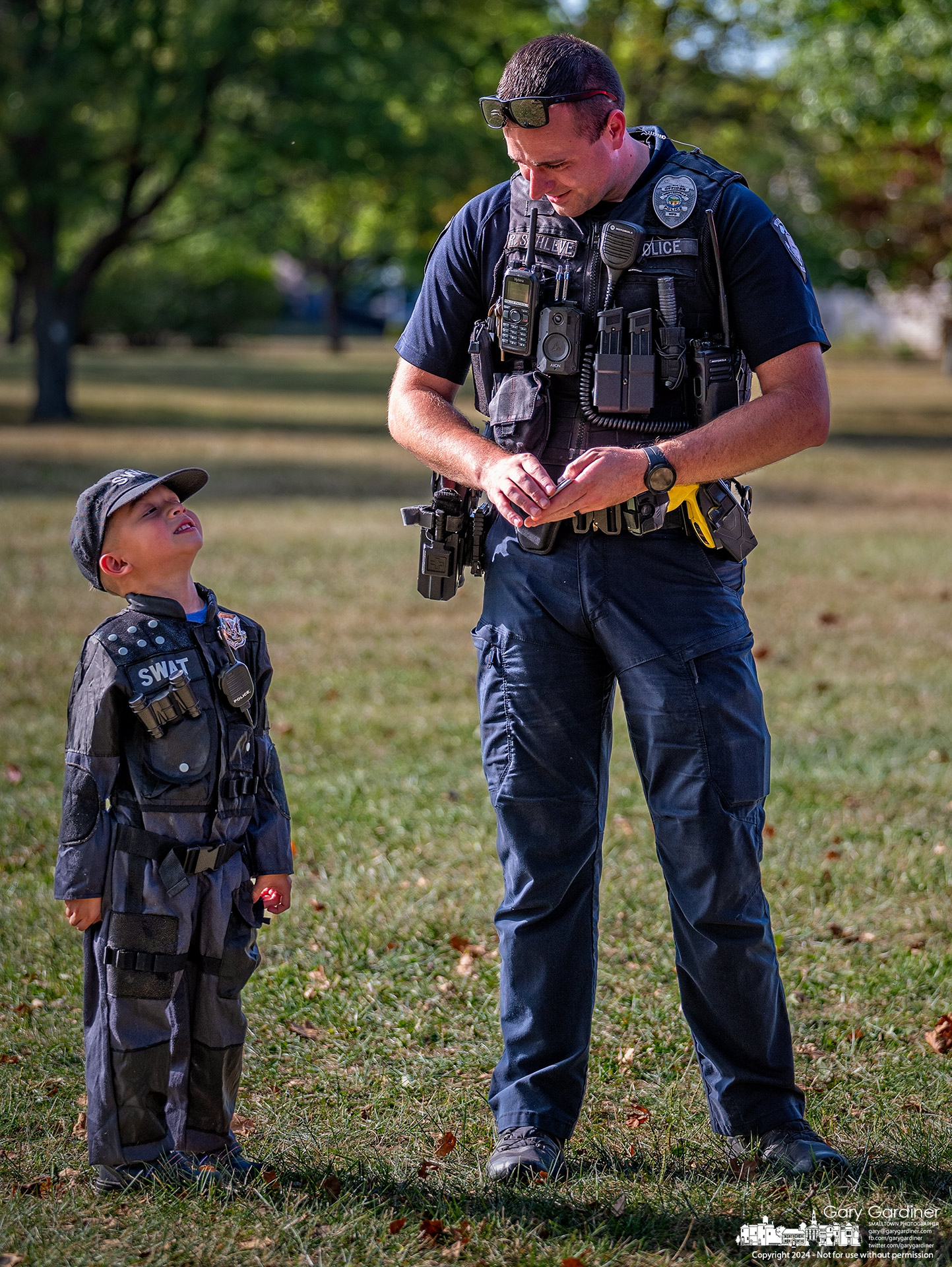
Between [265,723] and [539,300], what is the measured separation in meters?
1.20

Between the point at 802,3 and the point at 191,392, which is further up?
the point at 802,3

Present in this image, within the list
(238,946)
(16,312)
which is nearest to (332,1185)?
(238,946)

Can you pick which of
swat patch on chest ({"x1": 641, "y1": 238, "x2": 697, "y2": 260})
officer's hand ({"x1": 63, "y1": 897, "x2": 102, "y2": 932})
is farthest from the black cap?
swat patch on chest ({"x1": 641, "y1": 238, "x2": 697, "y2": 260})

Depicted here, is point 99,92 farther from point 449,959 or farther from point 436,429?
point 436,429

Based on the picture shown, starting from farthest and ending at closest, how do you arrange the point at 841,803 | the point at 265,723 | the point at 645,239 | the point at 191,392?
1. the point at 191,392
2. the point at 841,803
3. the point at 265,723
4. the point at 645,239

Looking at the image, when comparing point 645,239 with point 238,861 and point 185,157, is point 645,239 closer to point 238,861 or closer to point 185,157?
point 238,861

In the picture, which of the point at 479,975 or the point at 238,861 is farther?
the point at 479,975

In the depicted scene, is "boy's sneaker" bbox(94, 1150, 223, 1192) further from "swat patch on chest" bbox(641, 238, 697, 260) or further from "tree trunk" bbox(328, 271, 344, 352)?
"tree trunk" bbox(328, 271, 344, 352)

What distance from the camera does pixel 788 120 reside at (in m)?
32.0

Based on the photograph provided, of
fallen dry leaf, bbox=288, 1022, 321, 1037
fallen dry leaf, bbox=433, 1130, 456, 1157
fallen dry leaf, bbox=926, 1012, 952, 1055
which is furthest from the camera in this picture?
fallen dry leaf, bbox=288, 1022, 321, 1037

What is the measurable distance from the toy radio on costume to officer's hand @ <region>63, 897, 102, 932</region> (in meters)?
1.27

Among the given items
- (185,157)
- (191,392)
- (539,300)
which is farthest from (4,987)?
(191,392)

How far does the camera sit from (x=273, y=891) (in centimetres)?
330

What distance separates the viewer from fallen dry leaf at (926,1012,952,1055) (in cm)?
406
